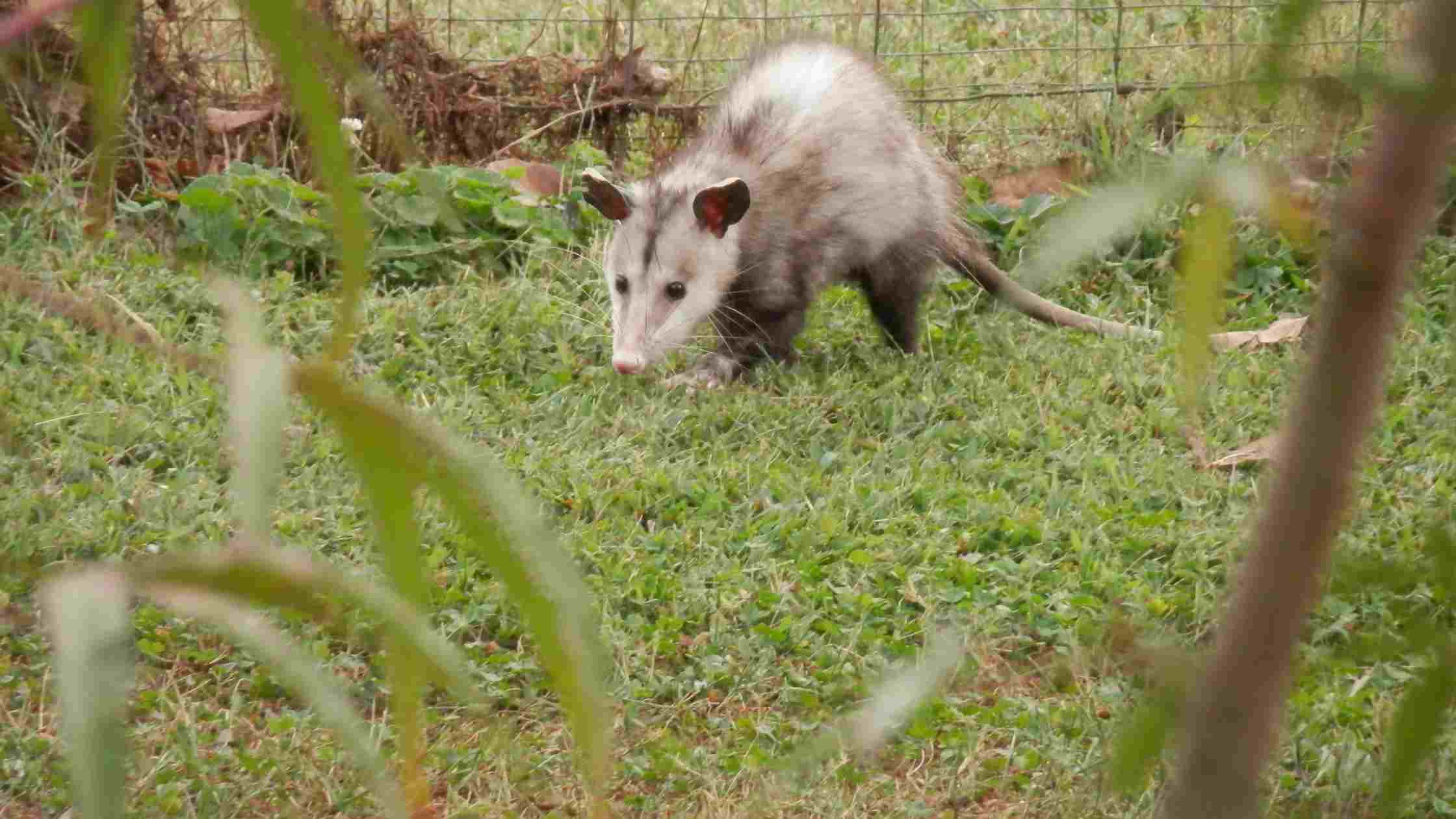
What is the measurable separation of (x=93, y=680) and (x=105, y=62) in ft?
1.14

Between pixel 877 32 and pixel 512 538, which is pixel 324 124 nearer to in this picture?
pixel 512 538

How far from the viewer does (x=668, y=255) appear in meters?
4.89

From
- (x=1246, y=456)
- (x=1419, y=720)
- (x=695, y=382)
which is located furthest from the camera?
(x=695, y=382)

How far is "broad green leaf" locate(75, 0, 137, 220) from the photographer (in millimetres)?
771

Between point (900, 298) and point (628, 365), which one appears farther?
point (900, 298)

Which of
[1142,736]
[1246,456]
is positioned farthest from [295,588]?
[1246,456]

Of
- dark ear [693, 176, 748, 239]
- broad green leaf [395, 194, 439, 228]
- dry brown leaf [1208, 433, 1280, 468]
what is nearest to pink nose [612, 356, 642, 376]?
dark ear [693, 176, 748, 239]

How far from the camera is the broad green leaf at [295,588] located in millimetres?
711

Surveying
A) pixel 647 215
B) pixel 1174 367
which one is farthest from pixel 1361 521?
pixel 647 215

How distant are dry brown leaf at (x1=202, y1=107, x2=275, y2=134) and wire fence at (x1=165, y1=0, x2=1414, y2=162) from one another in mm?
184

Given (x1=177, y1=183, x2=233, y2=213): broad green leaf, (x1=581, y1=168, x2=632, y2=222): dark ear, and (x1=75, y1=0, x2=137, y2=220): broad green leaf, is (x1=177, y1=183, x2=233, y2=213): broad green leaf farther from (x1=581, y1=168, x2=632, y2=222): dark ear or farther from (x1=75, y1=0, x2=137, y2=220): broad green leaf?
(x1=75, y1=0, x2=137, y2=220): broad green leaf

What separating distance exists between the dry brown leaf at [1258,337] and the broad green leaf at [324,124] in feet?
13.4

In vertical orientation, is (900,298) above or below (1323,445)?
below

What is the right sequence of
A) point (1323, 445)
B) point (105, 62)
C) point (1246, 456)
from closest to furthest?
point (1323, 445) → point (105, 62) → point (1246, 456)
